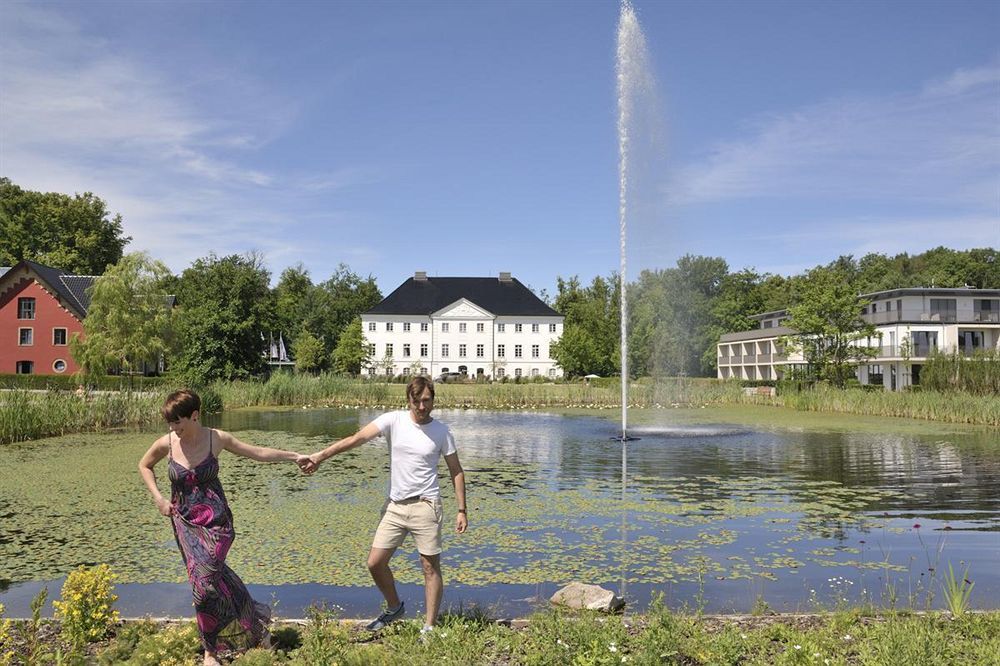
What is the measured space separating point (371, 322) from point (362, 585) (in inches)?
3430

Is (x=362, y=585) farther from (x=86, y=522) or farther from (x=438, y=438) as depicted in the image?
(x=86, y=522)

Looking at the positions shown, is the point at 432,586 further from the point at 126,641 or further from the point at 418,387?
the point at 126,641

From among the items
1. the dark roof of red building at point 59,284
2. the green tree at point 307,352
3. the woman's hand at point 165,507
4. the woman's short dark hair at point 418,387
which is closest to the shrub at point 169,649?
the woman's hand at point 165,507

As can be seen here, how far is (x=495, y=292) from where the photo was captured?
323 feet

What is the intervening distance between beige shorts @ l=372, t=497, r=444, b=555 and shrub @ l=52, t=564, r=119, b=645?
191 cm

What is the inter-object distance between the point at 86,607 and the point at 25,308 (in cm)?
5948

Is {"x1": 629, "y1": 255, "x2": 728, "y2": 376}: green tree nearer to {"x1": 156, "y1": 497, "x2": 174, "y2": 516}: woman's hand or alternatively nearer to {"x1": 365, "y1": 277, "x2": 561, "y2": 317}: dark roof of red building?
{"x1": 365, "y1": 277, "x2": 561, "y2": 317}: dark roof of red building

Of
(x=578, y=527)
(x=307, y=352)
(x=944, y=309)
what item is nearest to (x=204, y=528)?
(x=578, y=527)

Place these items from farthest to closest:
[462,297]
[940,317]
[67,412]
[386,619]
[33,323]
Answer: [462,297] < [940,317] < [33,323] < [67,412] < [386,619]

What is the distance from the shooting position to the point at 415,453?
589cm

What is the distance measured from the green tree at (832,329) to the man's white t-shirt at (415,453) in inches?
1889

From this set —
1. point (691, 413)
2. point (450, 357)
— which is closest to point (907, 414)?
point (691, 413)

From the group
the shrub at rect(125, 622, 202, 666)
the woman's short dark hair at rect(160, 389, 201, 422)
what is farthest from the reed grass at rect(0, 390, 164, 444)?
the woman's short dark hair at rect(160, 389, 201, 422)

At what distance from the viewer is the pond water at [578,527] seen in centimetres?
789
